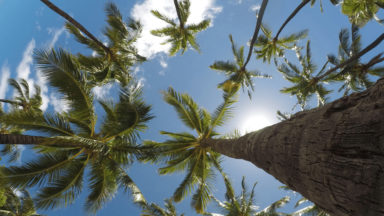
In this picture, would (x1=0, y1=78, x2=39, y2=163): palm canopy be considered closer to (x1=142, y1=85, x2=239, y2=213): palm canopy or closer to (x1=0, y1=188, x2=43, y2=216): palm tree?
(x1=0, y1=188, x2=43, y2=216): palm tree

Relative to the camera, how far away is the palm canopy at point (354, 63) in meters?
7.80

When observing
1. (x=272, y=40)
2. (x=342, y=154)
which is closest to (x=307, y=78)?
(x=272, y=40)

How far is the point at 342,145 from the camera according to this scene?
1.52 meters

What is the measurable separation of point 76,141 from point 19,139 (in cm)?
167

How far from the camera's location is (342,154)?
4.95 feet

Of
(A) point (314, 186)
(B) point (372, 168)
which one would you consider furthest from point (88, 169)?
(B) point (372, 168)

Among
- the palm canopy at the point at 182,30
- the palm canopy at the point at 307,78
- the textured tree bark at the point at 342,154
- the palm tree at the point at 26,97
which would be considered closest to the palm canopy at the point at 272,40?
the palm canopy at the point at 307,78

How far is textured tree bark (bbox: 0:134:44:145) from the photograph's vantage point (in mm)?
5191

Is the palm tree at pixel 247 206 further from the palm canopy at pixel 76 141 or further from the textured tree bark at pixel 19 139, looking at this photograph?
the textured tree bark at pixel 19 139

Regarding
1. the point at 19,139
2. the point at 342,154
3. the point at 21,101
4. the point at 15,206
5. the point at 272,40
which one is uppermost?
the point at 272,40

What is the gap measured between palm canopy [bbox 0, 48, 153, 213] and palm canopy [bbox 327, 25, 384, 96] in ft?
28.8

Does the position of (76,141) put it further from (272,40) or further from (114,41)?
(272,40)

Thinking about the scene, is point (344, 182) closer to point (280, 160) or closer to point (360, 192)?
point (360, 192)

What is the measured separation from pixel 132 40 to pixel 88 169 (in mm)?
6841
